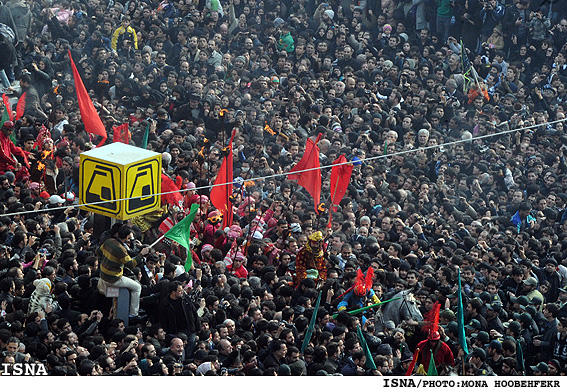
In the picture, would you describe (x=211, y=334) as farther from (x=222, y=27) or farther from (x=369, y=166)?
(x=222, y=27)

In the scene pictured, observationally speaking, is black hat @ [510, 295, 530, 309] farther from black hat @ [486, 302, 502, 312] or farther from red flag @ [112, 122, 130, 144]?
red flag @ [112, 122, 130, 144]

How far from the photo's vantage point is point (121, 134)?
1645cm

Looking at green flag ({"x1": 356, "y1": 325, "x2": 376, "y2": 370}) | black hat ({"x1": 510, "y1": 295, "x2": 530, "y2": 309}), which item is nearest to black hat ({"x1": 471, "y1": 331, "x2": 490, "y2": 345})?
black hat ({"x1": 510, "y1": 295, "x2": 530, "y2": 309})

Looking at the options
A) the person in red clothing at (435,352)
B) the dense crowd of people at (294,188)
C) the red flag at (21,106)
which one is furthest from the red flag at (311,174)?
the red flag at (21,106)

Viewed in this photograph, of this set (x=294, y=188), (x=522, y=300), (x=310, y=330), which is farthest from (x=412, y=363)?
(x=294, y=188)

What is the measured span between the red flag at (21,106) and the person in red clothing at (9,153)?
3.61 ft

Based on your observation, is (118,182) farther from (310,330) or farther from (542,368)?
(542,368)

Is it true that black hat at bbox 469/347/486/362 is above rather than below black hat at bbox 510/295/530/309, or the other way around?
above

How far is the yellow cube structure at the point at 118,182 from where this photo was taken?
1264 cm

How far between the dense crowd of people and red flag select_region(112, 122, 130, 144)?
0.25m

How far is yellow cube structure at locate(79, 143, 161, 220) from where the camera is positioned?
12.6m

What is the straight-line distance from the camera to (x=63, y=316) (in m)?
12.1

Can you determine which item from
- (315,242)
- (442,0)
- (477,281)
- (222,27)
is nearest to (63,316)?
(315,242)
